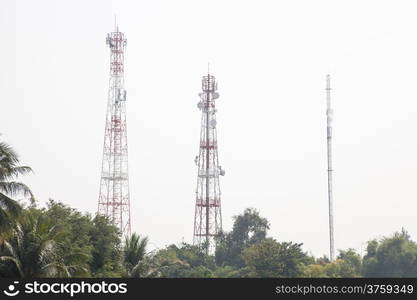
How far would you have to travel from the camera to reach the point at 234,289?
32.0 meters

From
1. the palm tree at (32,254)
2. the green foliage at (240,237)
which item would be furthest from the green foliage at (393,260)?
the palm tree at (32,254)

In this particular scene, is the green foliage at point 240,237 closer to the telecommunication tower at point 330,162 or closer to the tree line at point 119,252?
the tree line at point 119,252

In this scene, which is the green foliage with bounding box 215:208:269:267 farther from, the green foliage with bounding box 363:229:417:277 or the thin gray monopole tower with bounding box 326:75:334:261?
the thin gray monopole tower with bounding box 326:75:334:261

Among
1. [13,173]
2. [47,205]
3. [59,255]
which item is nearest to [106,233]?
[47,205]

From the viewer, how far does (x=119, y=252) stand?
6078 centimetres

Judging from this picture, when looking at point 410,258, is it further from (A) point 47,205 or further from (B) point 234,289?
(B) point 234,289

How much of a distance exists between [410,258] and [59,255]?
2794 inches

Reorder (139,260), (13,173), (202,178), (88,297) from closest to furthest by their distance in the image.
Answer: (88,297)
(13,173)
(139,260)
(202,178)

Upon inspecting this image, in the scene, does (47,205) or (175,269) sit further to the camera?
(175,269)

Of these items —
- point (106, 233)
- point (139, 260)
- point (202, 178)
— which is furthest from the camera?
point (202, 178)

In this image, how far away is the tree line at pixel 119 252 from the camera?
4059cm

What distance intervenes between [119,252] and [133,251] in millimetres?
4796

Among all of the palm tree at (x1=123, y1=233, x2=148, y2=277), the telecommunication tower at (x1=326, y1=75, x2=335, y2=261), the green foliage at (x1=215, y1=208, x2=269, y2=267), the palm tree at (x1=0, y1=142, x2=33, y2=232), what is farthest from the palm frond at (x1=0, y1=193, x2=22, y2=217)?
the green foliage at (x1=215, y1=208, x2=269, y2=267)

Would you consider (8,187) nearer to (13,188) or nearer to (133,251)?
(13,188)
